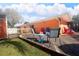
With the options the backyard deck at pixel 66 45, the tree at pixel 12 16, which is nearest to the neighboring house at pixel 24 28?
the tree at pixel 12 16

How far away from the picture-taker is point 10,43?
1546 mm

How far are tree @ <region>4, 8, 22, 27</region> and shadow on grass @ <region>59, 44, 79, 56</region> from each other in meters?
0.36

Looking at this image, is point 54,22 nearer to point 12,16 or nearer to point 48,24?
point 48,24

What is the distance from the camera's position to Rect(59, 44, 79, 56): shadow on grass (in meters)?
1.50

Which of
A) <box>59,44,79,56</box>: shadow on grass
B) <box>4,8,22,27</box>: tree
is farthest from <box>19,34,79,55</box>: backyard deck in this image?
<box>4,8,22,27</box>: tree

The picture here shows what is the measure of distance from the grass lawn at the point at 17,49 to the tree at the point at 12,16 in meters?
0.12

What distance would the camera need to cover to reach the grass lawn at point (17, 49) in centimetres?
151

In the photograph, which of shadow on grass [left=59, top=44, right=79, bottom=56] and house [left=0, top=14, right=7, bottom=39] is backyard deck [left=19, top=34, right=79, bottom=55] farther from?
house [left=0, top=14, right=7, bottom=39]

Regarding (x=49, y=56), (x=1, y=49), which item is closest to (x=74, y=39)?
(x=49, y=56)

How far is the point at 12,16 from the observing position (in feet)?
5.02

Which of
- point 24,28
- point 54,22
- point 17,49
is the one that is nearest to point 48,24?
point 54,22

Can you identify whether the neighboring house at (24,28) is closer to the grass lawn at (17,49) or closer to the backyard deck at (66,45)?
the grass lawn at (17,49)

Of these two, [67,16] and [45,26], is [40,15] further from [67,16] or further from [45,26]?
[67,16]

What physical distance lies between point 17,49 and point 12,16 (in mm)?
231
